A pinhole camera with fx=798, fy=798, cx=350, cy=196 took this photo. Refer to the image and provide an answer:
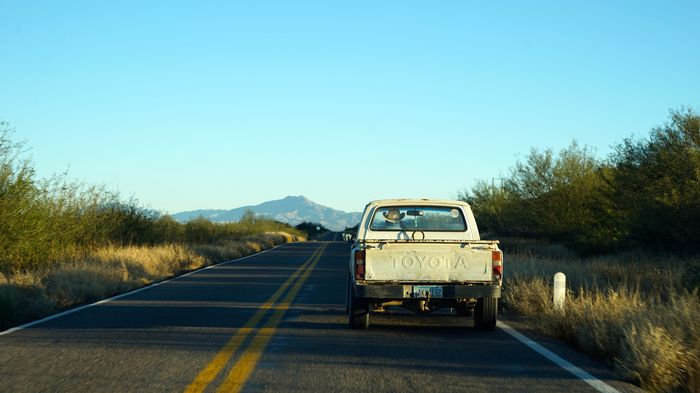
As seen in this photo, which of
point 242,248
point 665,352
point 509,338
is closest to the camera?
point 665,352

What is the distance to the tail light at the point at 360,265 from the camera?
443 inches

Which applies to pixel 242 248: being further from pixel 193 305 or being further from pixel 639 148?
pixel 193 305

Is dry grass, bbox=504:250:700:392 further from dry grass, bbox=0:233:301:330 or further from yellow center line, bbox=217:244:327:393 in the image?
dry grass, bbox=0:233:301:330

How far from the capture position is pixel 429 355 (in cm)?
962

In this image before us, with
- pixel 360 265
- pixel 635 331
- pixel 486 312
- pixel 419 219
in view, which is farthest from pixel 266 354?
pixel 419 219

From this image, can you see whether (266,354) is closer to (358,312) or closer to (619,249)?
(358,312)

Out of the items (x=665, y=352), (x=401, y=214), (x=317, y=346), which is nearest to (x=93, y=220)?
(x=401, y=214)

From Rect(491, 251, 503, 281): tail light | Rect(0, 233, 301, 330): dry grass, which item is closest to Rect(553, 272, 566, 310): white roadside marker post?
Rect(491, 251, 503, 281): tail light

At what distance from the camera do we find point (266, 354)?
9.63 m

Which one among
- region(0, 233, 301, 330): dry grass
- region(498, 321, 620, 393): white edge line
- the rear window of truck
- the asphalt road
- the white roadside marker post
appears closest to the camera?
region(498, 321, 620, 393): white edge line

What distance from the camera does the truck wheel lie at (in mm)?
11633

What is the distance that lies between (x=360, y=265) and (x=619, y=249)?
74.7 ft

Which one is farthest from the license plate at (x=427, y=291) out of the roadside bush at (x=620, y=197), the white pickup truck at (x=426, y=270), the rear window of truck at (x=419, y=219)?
the roadside bush at (x=620, y=197)

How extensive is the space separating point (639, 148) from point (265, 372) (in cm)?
2296
